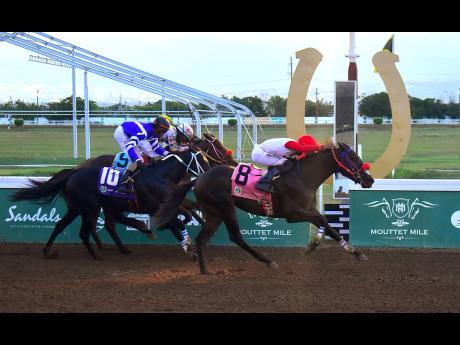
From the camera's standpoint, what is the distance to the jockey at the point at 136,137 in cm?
871

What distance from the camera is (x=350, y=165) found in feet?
25.9

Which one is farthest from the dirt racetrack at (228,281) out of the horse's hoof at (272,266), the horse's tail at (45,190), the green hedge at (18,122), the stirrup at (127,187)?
the green hedge at (18,122)

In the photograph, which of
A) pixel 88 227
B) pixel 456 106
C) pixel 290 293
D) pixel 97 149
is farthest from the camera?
pixel 456 106

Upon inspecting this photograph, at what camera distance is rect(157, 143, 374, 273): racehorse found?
7.82m

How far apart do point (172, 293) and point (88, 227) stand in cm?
267

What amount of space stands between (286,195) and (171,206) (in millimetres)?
1502

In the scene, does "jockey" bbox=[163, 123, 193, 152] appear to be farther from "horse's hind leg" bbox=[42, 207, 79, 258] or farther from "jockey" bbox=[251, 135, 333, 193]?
"horse's hind leg" bbox=[42, 207, 79, 258]

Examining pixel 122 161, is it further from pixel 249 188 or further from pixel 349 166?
pixel 349 166

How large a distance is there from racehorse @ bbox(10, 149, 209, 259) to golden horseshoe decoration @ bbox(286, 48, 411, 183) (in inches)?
98.7

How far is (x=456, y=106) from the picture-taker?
139 ft

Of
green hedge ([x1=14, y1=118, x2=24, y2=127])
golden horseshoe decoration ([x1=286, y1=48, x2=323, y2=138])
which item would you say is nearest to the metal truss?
golden horseshoe decoration ([x1=286, y1=48, x2=323, y2=138])

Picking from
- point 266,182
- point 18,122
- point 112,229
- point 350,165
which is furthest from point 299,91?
point 18,122

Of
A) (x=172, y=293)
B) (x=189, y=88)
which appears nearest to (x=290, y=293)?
(x=172, y=293)

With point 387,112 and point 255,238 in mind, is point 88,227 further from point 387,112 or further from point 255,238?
point 387,112
